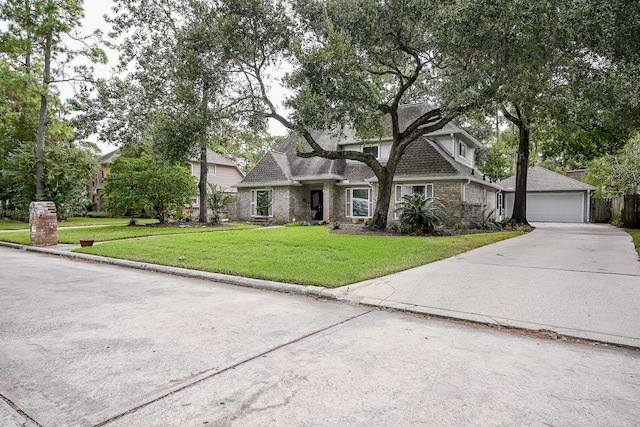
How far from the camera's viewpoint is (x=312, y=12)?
1209cm

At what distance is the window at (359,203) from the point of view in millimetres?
20141

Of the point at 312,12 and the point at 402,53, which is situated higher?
the point at 312,12

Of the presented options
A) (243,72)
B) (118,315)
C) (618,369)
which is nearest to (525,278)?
(618,369)

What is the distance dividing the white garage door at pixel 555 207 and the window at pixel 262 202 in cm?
1921

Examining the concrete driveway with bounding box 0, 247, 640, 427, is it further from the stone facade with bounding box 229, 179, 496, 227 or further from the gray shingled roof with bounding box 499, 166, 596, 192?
the gray shingled roof with bounding box 499, 166, 596, 192

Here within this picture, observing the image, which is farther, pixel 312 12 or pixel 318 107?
pixel 312 12

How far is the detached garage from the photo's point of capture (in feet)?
86.0

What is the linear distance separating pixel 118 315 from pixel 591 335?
5.15 metres

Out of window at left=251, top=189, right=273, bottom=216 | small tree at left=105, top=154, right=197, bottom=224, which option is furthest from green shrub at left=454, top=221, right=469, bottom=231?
small tree at left=105, top=154, right=197, bottom=224

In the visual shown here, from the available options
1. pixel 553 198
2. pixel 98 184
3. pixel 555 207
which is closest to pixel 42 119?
pixel 98 184

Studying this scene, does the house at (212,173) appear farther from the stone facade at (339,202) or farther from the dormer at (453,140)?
the dormer at (453,140)

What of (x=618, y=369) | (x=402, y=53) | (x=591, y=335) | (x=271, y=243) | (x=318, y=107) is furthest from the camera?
(x=402, y=53)

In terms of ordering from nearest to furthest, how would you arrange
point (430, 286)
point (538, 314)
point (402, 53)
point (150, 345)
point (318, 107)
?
point (150, 345)
point (538, 314)
point (430, 286)
point (318, 107)
point (402, 53)

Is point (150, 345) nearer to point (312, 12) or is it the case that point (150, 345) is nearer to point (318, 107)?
point (318, 107)
